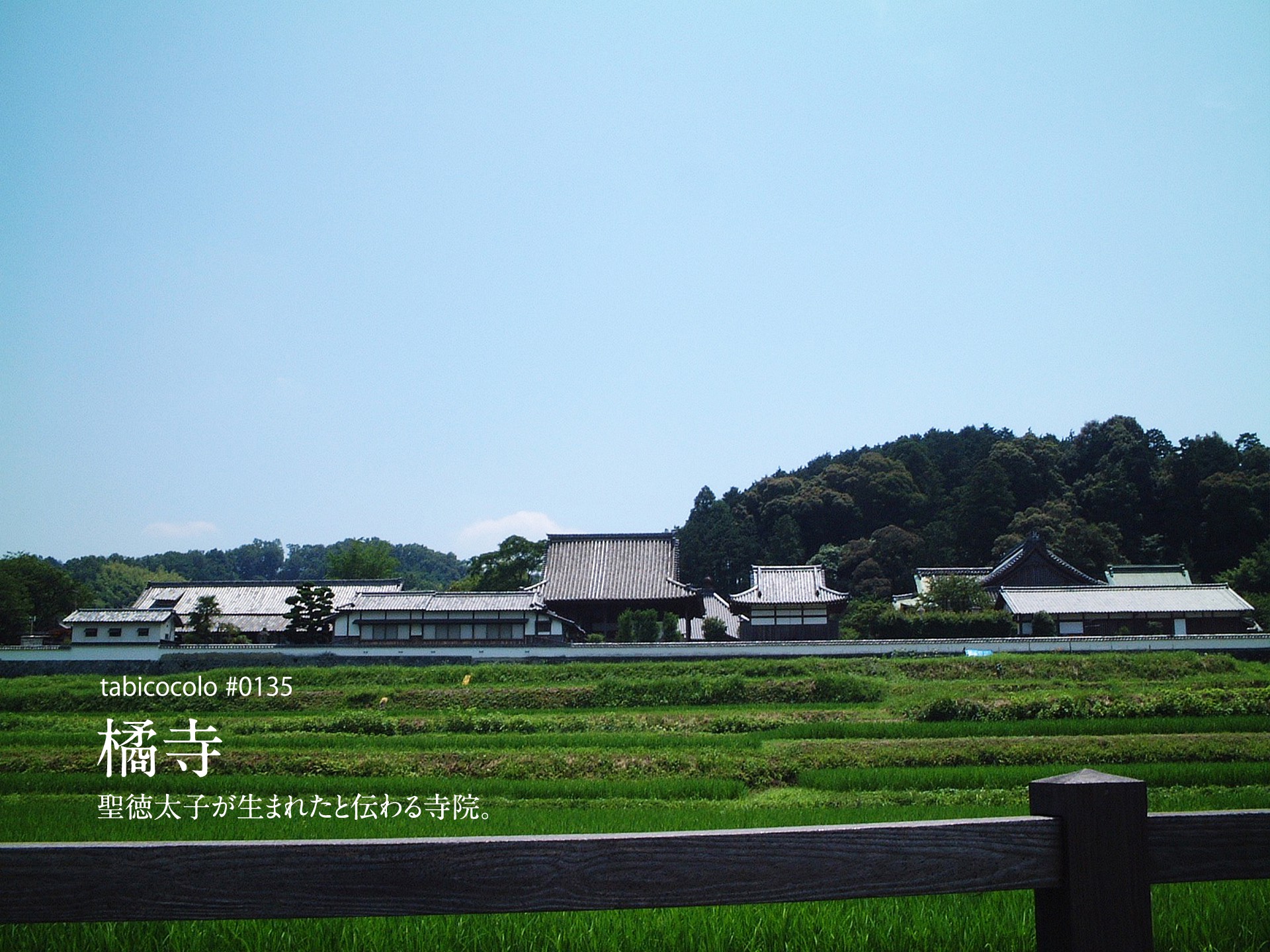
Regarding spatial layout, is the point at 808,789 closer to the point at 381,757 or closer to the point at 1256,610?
the point at 381,757

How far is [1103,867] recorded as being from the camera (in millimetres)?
1880

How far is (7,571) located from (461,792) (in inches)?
1708

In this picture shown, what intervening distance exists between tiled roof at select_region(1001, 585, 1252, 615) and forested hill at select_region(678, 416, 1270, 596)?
14.9m

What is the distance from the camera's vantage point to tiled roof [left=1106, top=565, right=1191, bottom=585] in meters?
43.9

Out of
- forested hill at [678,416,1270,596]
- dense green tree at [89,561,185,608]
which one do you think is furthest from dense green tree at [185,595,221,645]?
dense green tree at [89,561,185,608]

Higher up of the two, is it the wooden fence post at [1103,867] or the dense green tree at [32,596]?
the wooden fence post at [1103,867]

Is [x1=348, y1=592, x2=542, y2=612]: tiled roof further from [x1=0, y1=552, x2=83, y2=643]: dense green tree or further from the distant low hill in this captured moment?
the distant low hill

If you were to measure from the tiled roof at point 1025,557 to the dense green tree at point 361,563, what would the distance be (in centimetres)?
3650

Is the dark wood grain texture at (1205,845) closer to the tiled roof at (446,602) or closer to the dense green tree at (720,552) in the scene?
the tiled roof at (446,602)

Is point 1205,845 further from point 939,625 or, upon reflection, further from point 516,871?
point 939,625

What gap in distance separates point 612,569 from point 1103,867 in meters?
41.4

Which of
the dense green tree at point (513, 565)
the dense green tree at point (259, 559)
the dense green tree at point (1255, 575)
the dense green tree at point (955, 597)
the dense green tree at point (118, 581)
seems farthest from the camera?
the dense green tree at point (259, 559)

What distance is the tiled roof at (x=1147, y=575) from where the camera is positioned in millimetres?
43875

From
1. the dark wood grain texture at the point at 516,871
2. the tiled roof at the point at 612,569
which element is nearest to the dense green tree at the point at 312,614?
the tiled roof at the point at 612,569
